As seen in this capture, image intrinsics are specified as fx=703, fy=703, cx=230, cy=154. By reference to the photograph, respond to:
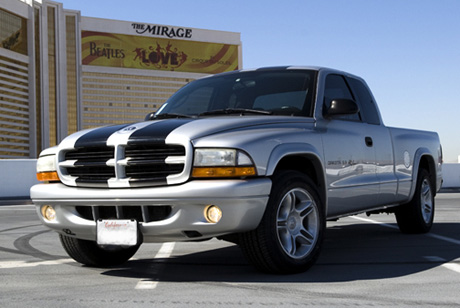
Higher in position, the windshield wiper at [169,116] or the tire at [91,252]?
the windshield wiper at [169,116]

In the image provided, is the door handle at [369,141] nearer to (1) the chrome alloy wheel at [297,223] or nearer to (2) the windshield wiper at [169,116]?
(1) the chrome alloy wheel at [297,223]

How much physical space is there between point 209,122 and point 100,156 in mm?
861

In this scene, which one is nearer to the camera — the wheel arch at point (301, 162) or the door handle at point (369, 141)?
the wheel arch at point (301, 162)

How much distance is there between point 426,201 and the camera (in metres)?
8.52

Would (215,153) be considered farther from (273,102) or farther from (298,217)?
(273,102)

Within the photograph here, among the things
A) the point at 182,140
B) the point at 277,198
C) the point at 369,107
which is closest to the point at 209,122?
the point at 182,140

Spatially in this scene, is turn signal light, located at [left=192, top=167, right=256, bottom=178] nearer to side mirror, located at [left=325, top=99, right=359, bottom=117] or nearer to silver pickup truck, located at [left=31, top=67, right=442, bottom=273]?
silver pickup truck, located at [left=31, top=67, right=442, bottom=273]

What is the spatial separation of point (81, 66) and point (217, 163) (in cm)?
11604

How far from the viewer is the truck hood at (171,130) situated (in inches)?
199

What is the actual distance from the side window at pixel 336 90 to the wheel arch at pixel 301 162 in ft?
2.47

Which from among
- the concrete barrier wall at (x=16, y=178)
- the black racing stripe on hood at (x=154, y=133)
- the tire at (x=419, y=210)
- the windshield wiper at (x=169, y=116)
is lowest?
the concrete barrier wall at (x=16, y=178)

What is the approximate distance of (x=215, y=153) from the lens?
4969 millimetres

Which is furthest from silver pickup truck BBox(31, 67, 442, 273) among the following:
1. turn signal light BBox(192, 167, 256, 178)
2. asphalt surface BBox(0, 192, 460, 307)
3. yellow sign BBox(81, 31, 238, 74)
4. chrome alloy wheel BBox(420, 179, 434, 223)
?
yellow sign BBox(81, 31, 238, 74)

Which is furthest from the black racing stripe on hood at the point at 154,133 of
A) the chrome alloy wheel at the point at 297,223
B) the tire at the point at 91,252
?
the tire at the point at 91,252
